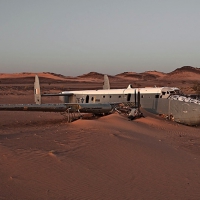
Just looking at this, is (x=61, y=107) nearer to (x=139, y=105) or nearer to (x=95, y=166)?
(x=139, y=105)

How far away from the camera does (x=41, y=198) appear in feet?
21.7

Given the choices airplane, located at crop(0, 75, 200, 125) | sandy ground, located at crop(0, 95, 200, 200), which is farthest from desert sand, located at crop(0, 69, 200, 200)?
airplane, located at crop(0, 75, 200, 125)

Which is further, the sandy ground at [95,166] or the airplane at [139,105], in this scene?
the airplane at [139,105]

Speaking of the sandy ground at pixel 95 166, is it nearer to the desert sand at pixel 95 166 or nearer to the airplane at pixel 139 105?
the desert sand at pixel 95 166

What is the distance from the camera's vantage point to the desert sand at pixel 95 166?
7172mm

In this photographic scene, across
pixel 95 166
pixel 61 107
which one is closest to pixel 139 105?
pixel 61 107

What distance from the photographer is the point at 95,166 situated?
877 centimetres

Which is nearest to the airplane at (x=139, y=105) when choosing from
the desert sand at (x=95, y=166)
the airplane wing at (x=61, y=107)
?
the airplane wing at (x=61, y=107)

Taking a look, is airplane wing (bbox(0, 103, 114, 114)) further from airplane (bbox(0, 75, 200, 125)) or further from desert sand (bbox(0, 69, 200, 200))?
desert sand (bbox(0, 69, 200, 200))

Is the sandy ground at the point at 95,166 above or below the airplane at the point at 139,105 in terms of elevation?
below

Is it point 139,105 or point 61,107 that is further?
point 139,105

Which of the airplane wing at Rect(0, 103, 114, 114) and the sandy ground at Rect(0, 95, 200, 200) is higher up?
the airplane wing at Rect(0, 103, 114, 114)

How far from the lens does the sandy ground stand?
23.5ft

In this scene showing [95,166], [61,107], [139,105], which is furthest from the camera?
[139,105]
